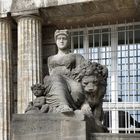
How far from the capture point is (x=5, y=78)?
68.0ft

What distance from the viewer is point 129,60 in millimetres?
21312

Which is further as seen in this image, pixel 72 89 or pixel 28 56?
pixel 28 56

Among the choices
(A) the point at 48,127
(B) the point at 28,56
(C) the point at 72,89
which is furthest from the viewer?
(B) the point at 28,56

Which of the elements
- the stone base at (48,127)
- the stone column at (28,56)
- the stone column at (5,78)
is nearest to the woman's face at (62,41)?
the stone base at (48,127)

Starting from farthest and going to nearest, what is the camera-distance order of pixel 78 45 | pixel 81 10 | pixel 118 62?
pixel 78 45 < pixel 118 62 < pixel 81 10

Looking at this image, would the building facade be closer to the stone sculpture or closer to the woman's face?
the woman's face

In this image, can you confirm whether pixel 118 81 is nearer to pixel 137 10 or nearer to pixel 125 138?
pixel 137 10

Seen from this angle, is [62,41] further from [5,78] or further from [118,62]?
[118,62]

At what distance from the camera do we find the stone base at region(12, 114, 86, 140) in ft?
27.8

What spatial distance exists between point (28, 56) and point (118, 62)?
3770 mm

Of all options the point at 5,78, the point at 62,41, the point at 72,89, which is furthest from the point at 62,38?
the point at 5,78

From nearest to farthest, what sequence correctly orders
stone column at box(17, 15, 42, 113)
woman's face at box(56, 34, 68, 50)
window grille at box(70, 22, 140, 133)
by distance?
woman's face at box(56, 34, 68, 50) → stone column at box(17, 15, 42, 113) → window grille at box(70, 22, 140, 133)

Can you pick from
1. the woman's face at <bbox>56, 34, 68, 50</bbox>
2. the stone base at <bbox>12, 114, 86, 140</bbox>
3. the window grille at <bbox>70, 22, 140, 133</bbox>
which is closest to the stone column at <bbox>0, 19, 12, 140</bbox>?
the window grille at <bbox>70, 22, 140, 133</bbox>

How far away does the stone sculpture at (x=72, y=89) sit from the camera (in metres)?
8.99
